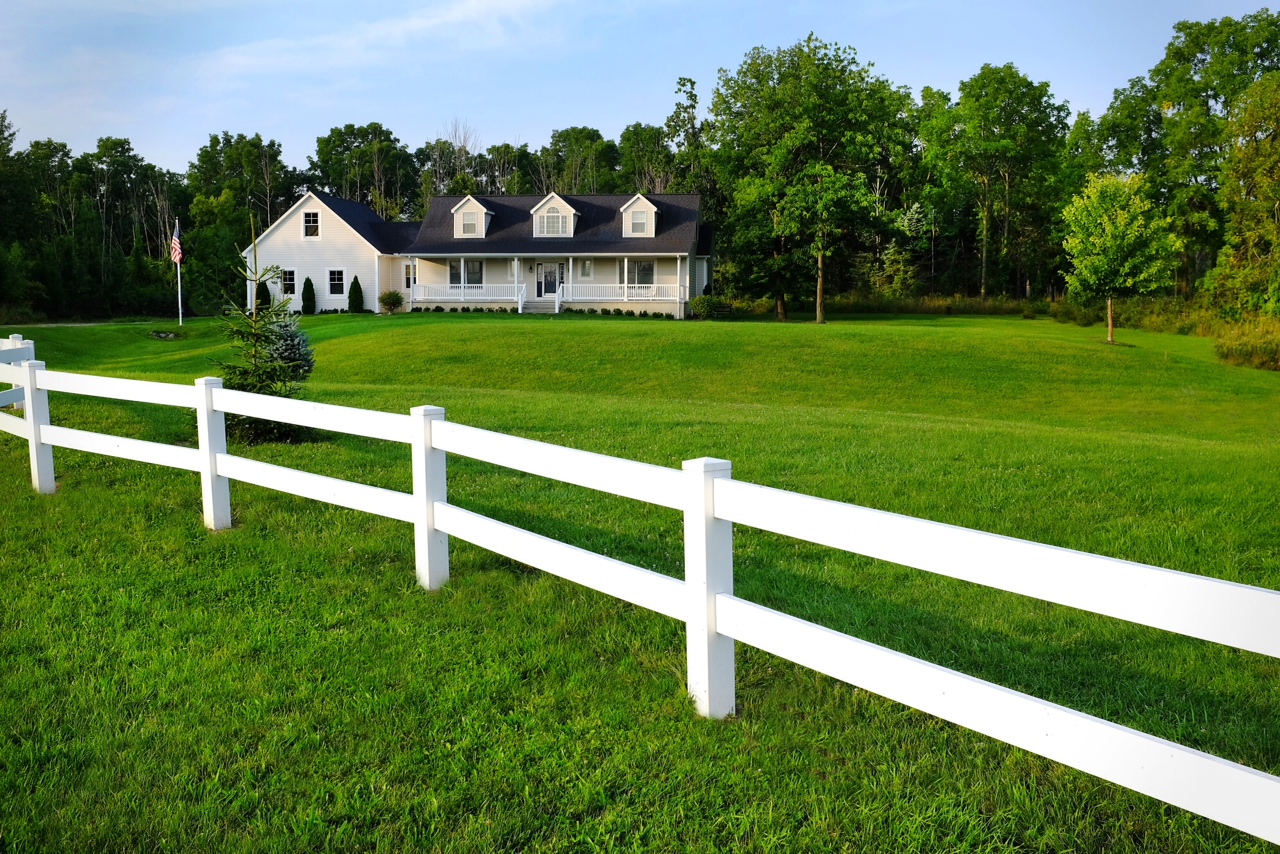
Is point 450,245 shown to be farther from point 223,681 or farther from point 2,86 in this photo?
point 223,681

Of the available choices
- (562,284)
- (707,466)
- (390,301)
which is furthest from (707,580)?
(390,301)

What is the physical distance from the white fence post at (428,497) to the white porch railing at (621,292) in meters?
40.8

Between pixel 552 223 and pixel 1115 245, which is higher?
pixel 552 223

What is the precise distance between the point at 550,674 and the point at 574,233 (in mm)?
45433

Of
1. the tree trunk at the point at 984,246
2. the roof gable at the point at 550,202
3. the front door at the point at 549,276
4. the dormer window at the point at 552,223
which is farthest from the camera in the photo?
the tree trunk at the point at 984,246

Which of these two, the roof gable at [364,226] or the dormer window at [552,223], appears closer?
the dormer window at [552,223]

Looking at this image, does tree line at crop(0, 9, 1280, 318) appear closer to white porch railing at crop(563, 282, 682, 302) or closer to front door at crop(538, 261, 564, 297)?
white porch railing at crop(563, 282, 682, 302)

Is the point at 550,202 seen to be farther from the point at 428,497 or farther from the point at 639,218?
the point at 428,497

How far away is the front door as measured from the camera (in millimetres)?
48625

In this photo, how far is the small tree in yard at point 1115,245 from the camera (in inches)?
1459

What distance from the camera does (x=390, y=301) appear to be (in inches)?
1880

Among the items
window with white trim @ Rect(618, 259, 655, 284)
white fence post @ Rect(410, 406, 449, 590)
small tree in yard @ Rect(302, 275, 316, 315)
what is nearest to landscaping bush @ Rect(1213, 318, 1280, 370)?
window with white trim @ Rect(618, 259, 655, 284)

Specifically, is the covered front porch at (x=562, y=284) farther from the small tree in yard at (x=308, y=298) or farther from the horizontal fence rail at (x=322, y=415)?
the horizontal fence rail at (x=322, y=415)

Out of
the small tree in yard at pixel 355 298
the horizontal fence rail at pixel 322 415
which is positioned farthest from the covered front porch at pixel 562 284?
the horizontal fence rail at pixel 322 415
